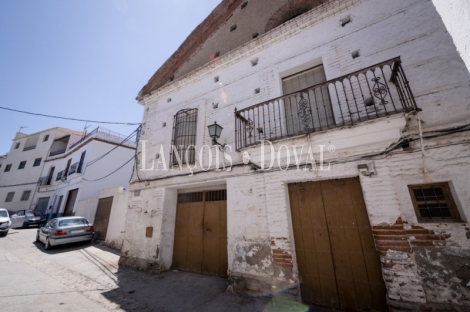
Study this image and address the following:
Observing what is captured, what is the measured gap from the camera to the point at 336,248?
3.75m

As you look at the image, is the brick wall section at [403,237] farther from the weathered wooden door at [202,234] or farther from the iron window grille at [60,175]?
the iron window grille at [60,175]

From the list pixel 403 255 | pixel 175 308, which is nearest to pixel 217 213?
pixel 175 308

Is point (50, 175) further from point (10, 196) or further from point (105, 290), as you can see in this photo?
point (105, 290)

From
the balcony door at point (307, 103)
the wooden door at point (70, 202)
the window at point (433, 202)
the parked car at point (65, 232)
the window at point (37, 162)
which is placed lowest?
the parked car at point (65, 232)

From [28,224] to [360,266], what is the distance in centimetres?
2185

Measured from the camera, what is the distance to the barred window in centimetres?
638

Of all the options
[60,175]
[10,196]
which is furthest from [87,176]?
[10,196]

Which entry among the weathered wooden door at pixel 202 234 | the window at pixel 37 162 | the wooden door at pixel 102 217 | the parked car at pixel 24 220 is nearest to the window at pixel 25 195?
the window at pixel 37 162

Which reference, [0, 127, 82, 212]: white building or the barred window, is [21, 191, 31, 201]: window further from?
the barred window

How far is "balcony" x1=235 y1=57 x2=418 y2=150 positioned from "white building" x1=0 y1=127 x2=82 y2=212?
996 inches

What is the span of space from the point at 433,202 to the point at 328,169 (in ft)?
5.45

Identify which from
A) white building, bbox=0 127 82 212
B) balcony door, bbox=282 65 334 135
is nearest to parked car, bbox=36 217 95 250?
balcony door, bbox=282 65 334 135

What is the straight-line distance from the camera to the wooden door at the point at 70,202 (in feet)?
48.4

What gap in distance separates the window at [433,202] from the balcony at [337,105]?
4.56 ft
